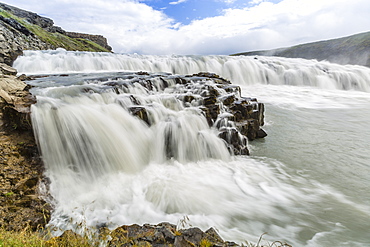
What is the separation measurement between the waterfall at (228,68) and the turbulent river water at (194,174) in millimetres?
16634

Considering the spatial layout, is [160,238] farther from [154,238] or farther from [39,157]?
[39,157]

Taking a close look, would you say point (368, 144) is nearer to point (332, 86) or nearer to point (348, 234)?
point (348, 234)

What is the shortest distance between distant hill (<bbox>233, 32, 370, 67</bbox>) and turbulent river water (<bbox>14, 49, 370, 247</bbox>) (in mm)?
55984

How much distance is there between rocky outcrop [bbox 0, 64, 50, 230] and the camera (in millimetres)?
3523

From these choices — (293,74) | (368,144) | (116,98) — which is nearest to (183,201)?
(116,98)

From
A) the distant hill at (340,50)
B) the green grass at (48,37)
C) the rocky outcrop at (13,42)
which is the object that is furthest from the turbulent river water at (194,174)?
the green grass at (48,37)

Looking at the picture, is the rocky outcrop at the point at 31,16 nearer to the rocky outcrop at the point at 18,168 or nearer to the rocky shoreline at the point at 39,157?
the rocky shoreline at the point at 39,157

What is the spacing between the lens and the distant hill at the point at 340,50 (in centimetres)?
5044

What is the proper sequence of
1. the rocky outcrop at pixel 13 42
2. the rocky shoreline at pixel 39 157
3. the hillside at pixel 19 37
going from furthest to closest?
the hillside at pixel 19 37, the rocky outcrop at pixel 13 42, the rocky shoreline at pixel 39 157

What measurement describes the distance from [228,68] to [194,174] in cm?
2518

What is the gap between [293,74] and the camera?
94.0 ft

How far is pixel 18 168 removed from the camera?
14.5ft

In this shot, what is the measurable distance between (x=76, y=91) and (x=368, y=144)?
1301 centimetres

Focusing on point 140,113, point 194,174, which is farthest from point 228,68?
point 194,174
